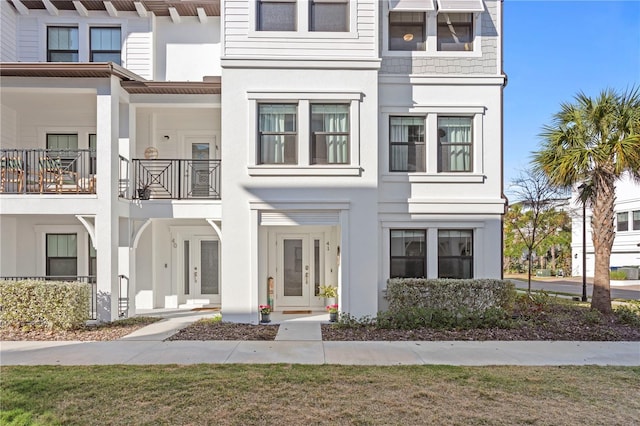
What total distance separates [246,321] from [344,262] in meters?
2.86

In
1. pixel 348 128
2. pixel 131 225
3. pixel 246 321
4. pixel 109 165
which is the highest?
pixel 348 128

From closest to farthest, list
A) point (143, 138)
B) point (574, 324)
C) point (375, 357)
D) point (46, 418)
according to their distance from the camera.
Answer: point (46, 418), point (375, 357), point (574, 324), point (143, 138)

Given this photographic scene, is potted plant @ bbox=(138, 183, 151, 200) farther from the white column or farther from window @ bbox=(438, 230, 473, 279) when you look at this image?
window @ bbox=(438, 230, 473, 279)

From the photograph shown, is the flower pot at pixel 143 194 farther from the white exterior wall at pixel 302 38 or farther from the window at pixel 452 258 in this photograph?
the window at pixel 452 258

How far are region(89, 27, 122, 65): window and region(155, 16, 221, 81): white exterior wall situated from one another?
123 centimetres

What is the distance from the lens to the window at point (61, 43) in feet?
41.9

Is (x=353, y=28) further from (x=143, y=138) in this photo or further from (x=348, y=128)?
(x=143, y=138)

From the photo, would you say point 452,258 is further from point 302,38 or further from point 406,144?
point 302,38

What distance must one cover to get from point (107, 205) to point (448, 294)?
888cm

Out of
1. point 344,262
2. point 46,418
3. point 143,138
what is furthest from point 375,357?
point 143,138

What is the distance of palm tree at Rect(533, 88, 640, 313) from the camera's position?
10.4m

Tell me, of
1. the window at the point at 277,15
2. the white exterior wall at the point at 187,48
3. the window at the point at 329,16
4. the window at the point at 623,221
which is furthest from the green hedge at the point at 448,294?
the window at the point at 623,221

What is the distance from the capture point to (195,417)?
4.78 meters

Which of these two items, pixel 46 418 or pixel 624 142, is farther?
pixel 624 142
